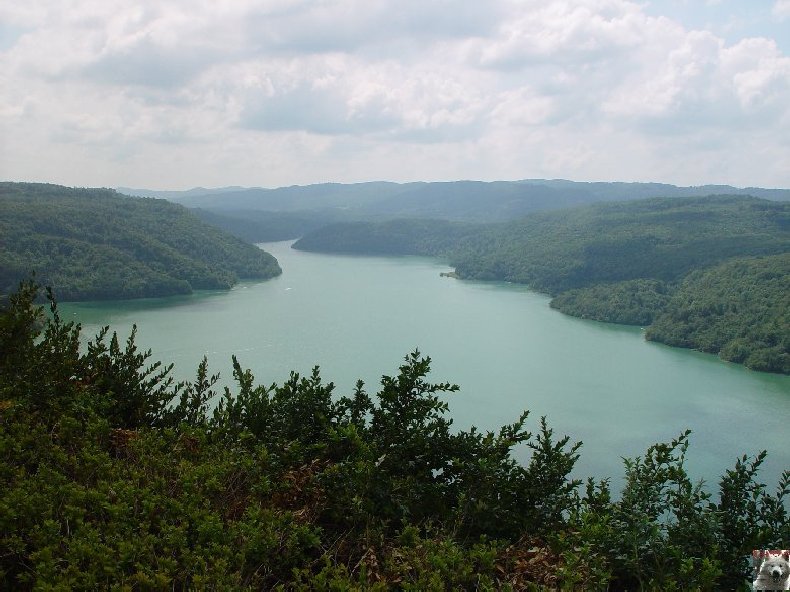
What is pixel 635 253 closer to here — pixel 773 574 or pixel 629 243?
pixel 629 243

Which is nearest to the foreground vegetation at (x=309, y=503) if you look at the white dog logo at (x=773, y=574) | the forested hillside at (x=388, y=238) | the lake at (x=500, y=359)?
the white dog logo at (x=773, y=574)

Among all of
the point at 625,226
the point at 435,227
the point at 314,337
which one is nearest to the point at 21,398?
the point at 314,337

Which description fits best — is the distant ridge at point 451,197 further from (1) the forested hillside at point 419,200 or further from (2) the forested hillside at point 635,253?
(2) the forested hillside at point 635,253

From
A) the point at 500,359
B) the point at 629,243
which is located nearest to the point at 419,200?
the point at 629,243

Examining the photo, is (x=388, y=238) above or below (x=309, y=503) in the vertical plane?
above

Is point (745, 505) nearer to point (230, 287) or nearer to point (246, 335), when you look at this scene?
point (246, 335)

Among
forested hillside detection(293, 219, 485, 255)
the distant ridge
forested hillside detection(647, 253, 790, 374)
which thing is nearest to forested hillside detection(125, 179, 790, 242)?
the distant ridge
